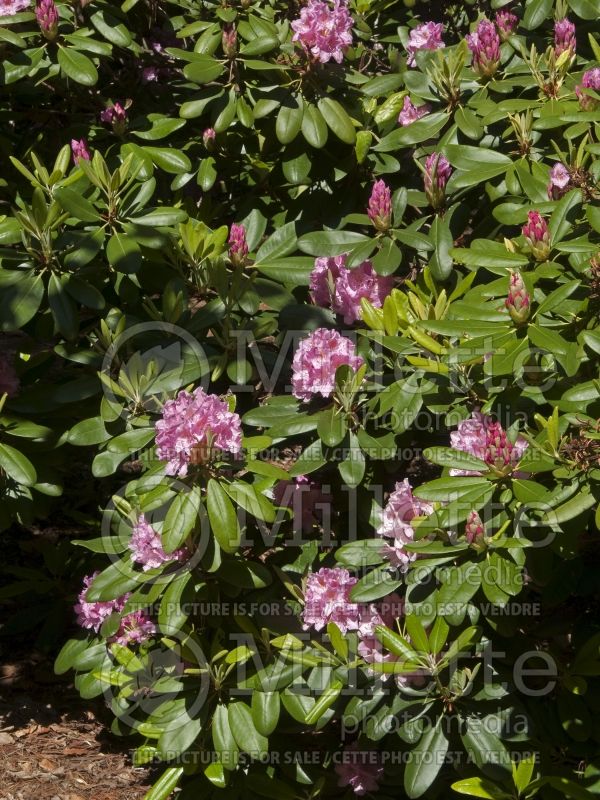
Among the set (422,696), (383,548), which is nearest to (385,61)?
(383,548)

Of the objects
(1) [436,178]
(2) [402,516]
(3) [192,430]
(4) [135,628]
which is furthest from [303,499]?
(1) [436,178]

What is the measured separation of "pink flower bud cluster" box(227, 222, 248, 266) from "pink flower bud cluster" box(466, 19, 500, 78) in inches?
30.4

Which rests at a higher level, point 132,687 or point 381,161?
point 381,161

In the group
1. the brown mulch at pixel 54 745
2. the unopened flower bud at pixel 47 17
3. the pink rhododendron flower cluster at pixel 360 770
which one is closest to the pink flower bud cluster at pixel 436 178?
the unopened flower bud at pixel 47 17

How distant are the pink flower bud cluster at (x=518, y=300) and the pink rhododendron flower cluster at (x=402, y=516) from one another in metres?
0.47

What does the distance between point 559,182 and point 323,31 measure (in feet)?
2.38

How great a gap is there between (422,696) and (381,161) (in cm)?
138

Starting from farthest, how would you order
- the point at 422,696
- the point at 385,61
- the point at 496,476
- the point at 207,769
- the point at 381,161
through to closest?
the point at 385,61 < the point at 381,161 < the point at 207,769 < the point at 422,696 < the point at 496,476

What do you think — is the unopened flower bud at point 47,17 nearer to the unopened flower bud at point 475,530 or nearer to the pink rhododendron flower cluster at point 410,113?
the pink rhododendron flower cluster at point 410,113

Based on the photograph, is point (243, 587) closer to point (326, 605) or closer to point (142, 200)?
point (326, 605)

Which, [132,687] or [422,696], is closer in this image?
[422,696]

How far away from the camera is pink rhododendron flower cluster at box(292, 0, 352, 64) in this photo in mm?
2754

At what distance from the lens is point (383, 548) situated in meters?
2.53

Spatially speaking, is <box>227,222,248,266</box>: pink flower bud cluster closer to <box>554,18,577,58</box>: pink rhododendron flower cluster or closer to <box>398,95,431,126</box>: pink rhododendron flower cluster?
<box>398,95,431,126</box>: pink rhododendron flower cluster
